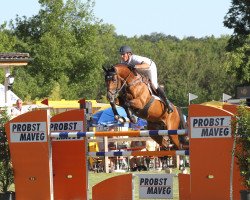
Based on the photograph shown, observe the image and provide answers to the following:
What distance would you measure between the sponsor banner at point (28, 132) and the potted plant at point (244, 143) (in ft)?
8.19

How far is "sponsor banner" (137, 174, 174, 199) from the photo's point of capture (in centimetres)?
985

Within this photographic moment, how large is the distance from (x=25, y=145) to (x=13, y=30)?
156ft

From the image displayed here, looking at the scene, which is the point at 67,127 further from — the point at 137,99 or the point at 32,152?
the point at 137,99

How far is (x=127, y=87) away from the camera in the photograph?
43.5ft

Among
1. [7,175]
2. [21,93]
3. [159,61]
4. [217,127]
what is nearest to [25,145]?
[7,175]

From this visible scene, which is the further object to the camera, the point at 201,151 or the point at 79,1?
the point at 79,1

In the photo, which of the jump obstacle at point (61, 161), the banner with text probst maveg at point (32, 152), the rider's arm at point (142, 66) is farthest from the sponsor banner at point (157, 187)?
the rider's arm at point (142, 66)

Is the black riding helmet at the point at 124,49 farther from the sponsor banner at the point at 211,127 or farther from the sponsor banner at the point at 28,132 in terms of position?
the sponsor banner at the point at 211,127

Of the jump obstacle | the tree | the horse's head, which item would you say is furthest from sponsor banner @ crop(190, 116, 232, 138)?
the tree

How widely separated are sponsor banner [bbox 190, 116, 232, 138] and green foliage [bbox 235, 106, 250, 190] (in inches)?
8.0

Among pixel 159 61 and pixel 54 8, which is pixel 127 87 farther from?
pixel 159 61

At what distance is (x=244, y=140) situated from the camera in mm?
9211

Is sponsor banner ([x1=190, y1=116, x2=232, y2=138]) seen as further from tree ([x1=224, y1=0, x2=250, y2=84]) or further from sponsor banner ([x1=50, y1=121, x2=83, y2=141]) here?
tree ([x1=224, y1=0, x2=250, y2=84])

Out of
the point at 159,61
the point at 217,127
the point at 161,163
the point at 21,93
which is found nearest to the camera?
the point at 217,127
